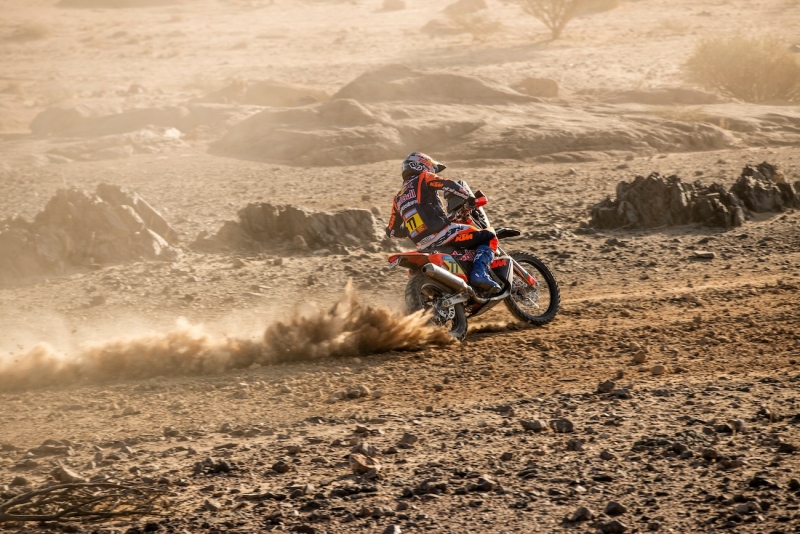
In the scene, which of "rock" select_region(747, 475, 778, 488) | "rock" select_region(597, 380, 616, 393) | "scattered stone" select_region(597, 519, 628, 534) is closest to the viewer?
"scattered stone" select_region(597, 519, 628, 534)

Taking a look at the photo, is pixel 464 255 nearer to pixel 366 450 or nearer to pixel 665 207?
pixel 366 450

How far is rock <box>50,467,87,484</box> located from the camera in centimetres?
560

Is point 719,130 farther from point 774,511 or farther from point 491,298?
point 774,511

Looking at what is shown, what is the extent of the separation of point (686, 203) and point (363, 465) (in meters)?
11.3

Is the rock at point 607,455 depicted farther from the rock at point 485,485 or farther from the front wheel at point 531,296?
the front wheel at point 531,296

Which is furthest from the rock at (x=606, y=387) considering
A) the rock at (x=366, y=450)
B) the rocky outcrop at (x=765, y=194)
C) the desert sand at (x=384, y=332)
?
the rocky outcrop at (x=765, y=194)

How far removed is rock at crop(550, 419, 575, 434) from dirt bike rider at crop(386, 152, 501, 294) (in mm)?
3103

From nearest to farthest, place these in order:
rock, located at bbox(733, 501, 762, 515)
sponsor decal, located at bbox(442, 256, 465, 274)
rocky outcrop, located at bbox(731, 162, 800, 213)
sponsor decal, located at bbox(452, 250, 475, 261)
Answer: rock, located at bbox(733, 501, 762, 515)
sponsor decal, located at bbox(442, 256, 465, 274)
sponsor decal, located at bbox(452, 250, 475, 261)
rocky outcrop, located at bbox(731, 162, 800, 213)

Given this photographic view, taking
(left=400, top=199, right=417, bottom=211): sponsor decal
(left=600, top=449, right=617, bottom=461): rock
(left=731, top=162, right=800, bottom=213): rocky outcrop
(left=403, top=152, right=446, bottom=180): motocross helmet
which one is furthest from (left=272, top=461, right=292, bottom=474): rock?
(left=731, top=162, right=800, bottom=213): rocky outcrop

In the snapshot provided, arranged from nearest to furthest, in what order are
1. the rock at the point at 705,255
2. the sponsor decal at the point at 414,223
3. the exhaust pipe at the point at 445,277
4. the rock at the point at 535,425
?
1. the rock at the point at 535,425
2. the exhaust pipe at the point at 445,277
3. the sponsor decal at the point at 414,223
4. the rock at the point at 705,255

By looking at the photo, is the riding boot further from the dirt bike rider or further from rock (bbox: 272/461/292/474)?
rock (bbox: 272/461/292/474)

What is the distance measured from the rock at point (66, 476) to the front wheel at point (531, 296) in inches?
204

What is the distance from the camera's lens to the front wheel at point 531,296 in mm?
9664

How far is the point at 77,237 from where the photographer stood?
14.0m
